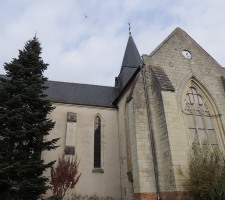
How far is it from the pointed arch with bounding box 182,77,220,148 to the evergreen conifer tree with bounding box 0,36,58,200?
6.87 meters

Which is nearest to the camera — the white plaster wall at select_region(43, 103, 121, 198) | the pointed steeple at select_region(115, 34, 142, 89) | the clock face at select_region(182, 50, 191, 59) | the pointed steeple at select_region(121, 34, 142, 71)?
the clock face at select_region(182, 50, 191, 59)

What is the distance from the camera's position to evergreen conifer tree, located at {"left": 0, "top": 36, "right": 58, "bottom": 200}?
8.84 metres

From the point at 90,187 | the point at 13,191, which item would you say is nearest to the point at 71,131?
the point at 90,187

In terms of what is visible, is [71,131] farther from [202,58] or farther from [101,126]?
[202,58]

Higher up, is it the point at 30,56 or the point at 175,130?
the point at 30,56

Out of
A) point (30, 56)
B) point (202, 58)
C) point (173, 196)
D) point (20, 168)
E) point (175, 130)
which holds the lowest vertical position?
point (173, 196)

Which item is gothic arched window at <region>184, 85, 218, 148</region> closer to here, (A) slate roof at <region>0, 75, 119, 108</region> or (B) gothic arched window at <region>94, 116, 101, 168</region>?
(A) slate roof at <region>0, 75, 119, 108</region>

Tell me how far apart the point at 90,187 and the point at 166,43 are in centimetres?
940

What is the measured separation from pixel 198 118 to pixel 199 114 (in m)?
0.29

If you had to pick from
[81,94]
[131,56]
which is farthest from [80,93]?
[131,56]

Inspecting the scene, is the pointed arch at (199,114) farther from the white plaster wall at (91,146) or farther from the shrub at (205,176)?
the white plaster wall at (91,146)

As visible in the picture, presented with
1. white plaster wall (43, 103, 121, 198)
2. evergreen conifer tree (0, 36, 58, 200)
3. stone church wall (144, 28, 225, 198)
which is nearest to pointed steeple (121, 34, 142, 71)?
white plaster wall (43, 103, 121, 198)

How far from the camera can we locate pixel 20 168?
29.3ft

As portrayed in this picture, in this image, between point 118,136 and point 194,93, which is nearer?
point 194,93
